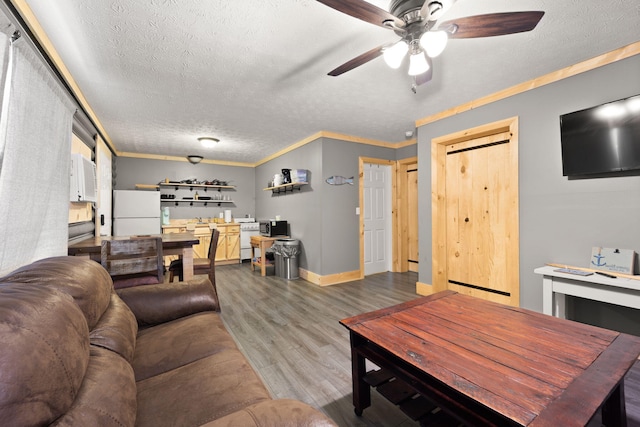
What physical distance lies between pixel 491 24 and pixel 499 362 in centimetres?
167

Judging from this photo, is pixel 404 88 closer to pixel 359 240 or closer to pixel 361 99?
pixel 361 99

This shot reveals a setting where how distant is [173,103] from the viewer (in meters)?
3.09

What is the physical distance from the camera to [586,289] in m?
2.14

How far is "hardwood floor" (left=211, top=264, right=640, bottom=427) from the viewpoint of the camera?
1652mm

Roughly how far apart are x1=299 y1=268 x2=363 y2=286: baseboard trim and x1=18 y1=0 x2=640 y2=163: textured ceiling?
7.83ft

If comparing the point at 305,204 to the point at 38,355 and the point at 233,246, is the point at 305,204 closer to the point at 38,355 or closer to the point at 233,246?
the point at 233,246

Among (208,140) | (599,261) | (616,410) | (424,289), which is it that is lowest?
(424,289)

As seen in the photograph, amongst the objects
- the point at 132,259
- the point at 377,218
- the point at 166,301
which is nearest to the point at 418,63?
the point at 166,301

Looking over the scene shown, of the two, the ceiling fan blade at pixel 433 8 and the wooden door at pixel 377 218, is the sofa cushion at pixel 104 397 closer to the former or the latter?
the ceiling fan blade at pixel 433 8

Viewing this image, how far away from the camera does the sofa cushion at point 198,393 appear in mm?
901

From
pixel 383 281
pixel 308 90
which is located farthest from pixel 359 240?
pixel 308 90

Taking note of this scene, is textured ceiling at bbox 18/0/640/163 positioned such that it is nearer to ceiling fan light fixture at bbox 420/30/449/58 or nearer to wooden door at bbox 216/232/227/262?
ceiling fan light fixture at bbox 420/30/449/58

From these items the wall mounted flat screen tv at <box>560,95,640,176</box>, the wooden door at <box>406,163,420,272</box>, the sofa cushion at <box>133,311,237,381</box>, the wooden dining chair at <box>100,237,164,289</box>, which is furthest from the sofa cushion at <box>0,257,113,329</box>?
the wooden door at <box>406,163,420,272</box>

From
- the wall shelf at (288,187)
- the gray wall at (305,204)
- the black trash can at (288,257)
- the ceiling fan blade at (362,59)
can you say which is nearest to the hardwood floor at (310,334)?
the black trash can at (288,257)
